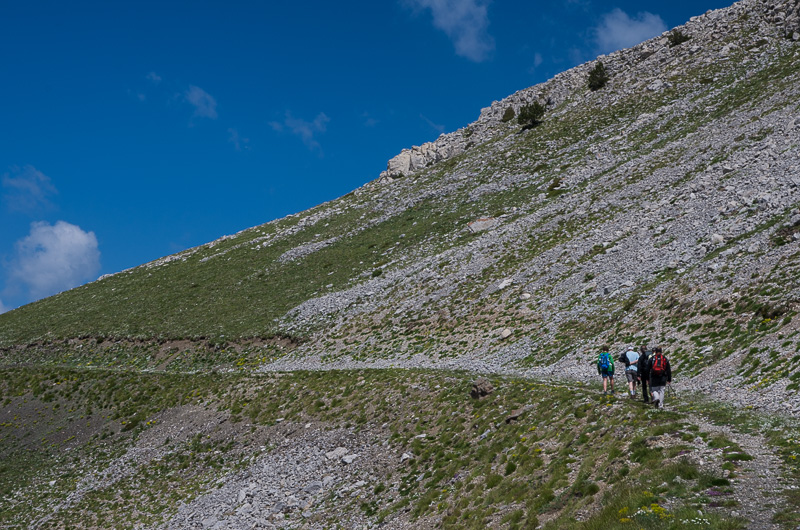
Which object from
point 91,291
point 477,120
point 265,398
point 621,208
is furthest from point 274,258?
point 477,120

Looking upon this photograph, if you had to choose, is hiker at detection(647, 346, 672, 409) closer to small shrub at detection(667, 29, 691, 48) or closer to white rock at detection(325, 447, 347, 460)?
white rock at detection(325, 447, 347, 460)

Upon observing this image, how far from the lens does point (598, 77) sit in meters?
92.8

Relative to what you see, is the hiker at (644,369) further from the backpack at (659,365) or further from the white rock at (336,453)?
the white rock at (336,453)

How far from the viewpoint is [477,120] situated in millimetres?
107812

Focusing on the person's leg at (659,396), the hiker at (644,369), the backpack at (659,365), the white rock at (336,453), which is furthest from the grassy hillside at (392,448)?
the backpack at (659,365)

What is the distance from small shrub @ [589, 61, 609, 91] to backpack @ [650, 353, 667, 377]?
280 ft

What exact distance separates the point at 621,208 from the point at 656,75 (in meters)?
46.5

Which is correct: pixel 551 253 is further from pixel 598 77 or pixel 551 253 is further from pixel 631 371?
pixel 598 77

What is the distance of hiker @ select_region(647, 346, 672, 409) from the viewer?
18.7 metres

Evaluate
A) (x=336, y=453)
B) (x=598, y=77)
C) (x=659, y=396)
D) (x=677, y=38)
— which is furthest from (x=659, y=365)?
(x=677, y=38)

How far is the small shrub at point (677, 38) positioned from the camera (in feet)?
292

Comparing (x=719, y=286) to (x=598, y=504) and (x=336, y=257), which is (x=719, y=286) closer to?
(x=598, y=504)

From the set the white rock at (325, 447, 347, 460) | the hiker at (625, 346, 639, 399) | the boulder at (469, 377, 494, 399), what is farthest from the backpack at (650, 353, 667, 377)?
the white rock at (325, 447, 347, 460)

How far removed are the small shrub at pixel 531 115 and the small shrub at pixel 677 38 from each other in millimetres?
23864
